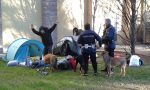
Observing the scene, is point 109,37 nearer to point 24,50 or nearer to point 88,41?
point 88,41

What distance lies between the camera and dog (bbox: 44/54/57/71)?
16266mm

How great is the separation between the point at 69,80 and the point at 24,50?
5.36 m

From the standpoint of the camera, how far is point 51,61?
16344mm

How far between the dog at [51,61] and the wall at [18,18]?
6.29m

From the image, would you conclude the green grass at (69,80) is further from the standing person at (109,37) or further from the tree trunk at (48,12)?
the tree trunk at (48,12)

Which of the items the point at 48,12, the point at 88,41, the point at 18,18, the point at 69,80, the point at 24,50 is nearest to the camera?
the point at 69,80

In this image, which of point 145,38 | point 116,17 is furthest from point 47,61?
point 145,38

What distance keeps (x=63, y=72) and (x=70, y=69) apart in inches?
30.1

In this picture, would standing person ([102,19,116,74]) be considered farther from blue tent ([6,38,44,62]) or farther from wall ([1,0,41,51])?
wall ([1,0,41,51])

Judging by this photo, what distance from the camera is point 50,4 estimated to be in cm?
2344

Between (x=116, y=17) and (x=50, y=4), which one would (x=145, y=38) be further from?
(x=50, y=4)

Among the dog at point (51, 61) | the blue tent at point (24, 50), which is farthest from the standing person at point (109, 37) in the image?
the blue tent at point (24, 50)

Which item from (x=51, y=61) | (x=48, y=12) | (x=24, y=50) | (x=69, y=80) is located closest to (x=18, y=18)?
(x=48, y=12)

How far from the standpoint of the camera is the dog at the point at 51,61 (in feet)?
53.4
